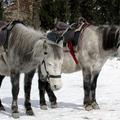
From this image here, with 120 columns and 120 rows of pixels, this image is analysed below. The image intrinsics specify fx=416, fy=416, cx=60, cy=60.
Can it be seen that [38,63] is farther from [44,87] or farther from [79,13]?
[79,13]

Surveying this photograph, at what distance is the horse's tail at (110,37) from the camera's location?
8.18 metres

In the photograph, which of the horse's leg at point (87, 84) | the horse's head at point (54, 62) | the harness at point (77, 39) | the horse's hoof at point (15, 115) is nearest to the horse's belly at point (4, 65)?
the horse's hoof at point (15, 115)

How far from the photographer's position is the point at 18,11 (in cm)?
2859

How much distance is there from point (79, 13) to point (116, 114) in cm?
1882

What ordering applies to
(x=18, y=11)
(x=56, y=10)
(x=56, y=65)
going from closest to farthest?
(x=56, y=65)
(x=56, y=10)
(x=18, y=11)

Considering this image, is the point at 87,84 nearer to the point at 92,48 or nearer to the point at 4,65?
the point at 92,48

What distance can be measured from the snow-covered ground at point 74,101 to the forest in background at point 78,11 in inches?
357

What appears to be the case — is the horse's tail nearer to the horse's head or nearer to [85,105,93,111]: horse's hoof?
[85,105,93,111]: horse's hoof

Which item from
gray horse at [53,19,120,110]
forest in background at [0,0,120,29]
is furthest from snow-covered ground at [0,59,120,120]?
forest in background at [0,0,120,29]

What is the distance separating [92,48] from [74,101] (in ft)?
6.25

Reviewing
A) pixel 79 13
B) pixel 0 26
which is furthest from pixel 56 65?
pixel 79 13

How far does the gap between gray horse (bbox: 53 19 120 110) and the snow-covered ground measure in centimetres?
44

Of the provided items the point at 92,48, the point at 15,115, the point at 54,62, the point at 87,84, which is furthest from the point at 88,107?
the point at 54,62

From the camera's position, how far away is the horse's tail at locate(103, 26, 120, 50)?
8180 millimetres
